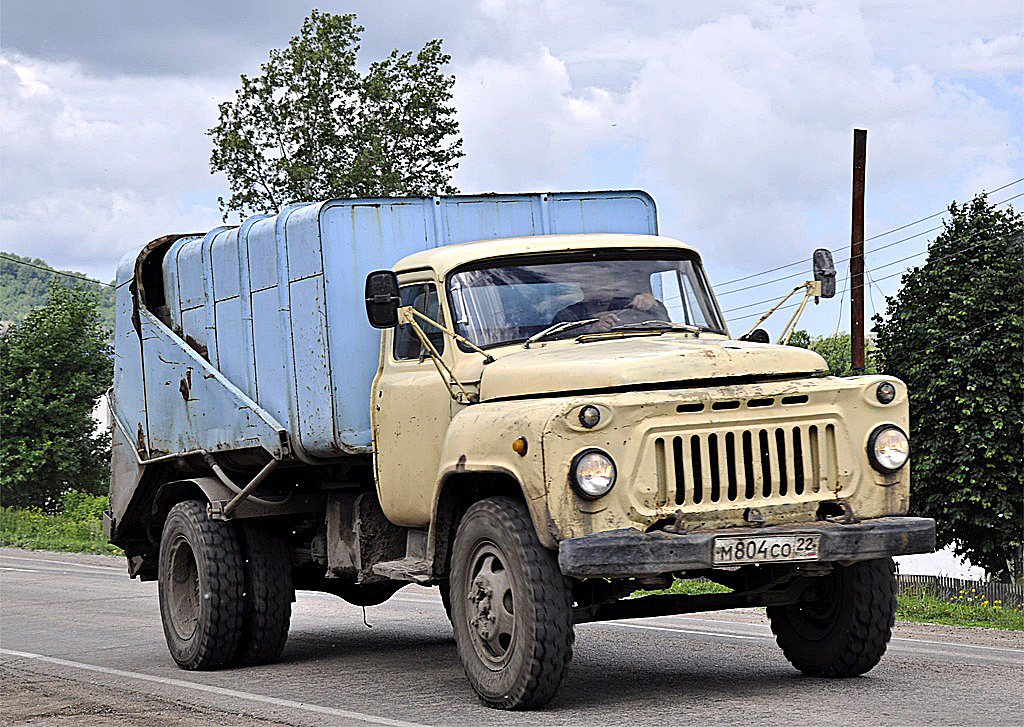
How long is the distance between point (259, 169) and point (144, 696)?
29965 mm

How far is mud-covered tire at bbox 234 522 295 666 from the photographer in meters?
11.3

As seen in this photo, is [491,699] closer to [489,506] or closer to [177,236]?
[489,506]

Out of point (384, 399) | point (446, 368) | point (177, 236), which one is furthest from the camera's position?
point (177, 236)

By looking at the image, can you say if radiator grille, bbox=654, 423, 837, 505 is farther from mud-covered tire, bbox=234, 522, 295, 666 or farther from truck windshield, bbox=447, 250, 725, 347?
mud-covered tire, bbox=234, 522, 295, 666

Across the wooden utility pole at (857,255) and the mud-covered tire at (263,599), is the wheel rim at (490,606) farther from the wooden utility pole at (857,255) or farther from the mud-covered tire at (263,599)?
the wooden utility pole at (857,255)

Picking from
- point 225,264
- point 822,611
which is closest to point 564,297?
point 822,611

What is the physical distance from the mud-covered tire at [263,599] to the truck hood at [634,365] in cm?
330

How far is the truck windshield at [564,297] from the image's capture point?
9.17 m

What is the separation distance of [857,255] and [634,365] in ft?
70.0

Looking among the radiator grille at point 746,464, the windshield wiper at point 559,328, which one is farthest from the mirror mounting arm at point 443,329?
the radiator grille at point 746,464

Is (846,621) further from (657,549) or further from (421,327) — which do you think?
(421,327)

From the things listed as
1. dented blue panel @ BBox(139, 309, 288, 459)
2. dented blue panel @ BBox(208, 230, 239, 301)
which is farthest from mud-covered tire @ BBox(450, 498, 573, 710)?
dented blue panel @ BBox(208, 230, 239, 301)

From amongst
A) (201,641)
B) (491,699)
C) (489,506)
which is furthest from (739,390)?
(201,641)

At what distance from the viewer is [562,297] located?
9.30 metres
